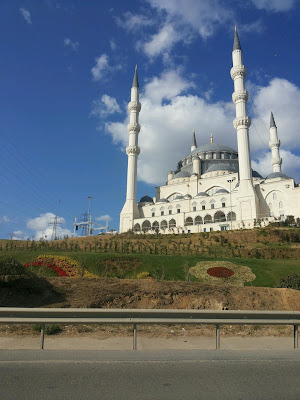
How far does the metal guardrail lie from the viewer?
6344mm

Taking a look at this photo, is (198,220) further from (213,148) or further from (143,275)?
(143,275)

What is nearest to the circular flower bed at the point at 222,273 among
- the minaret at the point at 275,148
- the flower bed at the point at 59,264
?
the flower bed at the point at 59,264

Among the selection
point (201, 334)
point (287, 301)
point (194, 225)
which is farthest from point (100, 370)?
point (194, 225)

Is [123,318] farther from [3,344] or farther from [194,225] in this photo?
[194,225]

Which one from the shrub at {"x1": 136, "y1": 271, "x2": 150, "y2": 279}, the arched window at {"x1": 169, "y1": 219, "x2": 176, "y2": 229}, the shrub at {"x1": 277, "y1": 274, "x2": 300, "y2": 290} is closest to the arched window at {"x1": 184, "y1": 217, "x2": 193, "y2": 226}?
the arched window at {"x1": 169, "y1": 219, "x2": 176, "y2": 229}

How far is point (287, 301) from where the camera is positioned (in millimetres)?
11367

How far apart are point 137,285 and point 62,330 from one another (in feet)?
12.9

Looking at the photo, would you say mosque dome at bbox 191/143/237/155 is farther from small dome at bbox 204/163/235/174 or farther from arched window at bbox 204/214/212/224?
arched window at bbox 204/214/212/224

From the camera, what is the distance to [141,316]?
21.5 ft

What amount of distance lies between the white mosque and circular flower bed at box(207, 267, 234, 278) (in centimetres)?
2747

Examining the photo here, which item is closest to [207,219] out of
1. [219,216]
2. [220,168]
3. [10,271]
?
[219,216]

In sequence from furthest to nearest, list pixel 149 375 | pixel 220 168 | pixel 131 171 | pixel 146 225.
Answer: pixel 220 168 < pixel 146 225 < pixel 131 171 < pixel 149 375

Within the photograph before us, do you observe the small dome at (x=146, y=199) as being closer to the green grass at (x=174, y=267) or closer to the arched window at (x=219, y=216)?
the arched window at (x=219, y=216)

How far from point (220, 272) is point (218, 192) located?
4016cm
